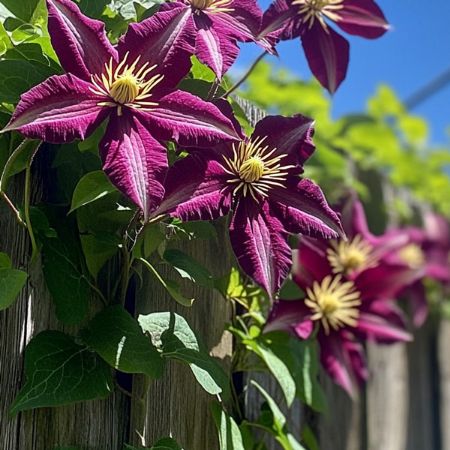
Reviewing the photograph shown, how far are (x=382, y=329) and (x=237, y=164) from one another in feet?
2.06

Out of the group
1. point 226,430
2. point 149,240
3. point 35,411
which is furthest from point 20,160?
point 226,430

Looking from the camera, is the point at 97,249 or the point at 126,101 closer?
the point at 126,101

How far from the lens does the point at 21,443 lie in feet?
2.77

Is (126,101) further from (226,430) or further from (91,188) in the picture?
(226,430)

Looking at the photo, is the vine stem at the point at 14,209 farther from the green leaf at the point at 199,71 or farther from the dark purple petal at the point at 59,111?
the green leaf at the point at 199,71

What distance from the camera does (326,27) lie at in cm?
104

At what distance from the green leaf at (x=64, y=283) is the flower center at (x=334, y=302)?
1.31 ft

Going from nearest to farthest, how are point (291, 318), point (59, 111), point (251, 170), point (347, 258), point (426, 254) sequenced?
1. point (59, 111)
2. point (251, 170)
3. point (291, 318)
4. point (347, 258)
5. point (426, 254)

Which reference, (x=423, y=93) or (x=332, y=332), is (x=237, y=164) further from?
(x=423, y=93)

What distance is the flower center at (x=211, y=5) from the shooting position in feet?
3.01

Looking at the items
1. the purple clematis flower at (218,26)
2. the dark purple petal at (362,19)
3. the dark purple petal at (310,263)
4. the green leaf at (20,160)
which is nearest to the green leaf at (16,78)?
the green leaf at (20,160)

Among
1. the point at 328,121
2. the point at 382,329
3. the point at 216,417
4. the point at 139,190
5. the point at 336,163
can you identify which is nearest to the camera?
the point at 139,190

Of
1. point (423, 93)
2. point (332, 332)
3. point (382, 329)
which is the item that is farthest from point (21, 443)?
point (423, 93)

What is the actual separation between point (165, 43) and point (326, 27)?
280 mm
